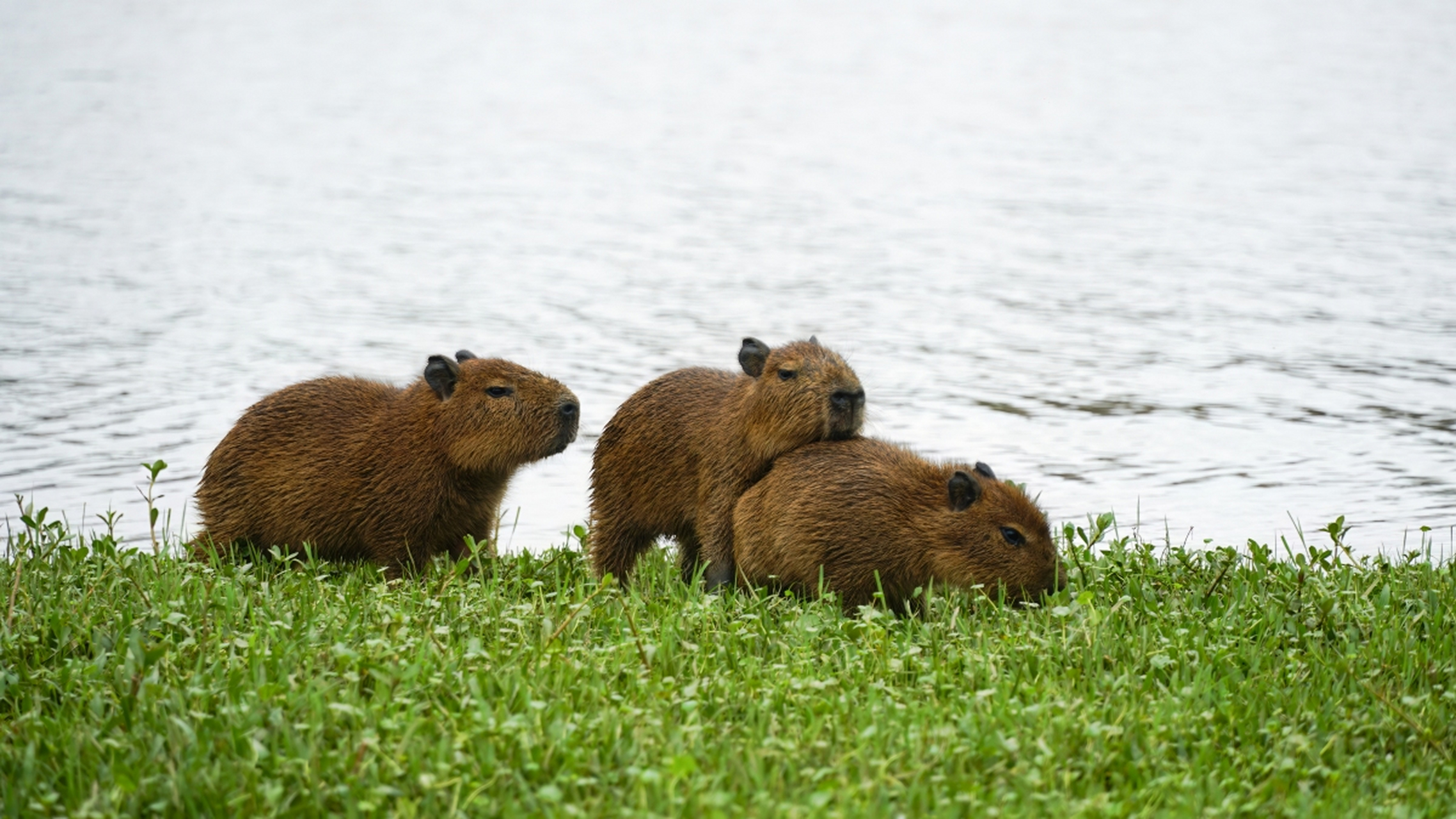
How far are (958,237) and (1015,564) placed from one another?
10024 millimetres

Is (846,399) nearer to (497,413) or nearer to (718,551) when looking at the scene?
(718,551)

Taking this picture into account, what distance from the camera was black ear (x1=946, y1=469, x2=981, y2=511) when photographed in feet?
18.8

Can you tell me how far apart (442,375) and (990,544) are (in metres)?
2.27

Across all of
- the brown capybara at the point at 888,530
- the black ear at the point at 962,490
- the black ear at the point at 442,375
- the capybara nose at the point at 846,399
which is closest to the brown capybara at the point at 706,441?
the capybara nose at the point at 846,399

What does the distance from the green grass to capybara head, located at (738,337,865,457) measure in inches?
25.8

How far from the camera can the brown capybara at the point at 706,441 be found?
592 cm

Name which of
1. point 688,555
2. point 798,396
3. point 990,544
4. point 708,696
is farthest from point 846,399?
point 708,696

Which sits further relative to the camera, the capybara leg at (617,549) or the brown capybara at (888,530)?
the capybara leg at (617,549)

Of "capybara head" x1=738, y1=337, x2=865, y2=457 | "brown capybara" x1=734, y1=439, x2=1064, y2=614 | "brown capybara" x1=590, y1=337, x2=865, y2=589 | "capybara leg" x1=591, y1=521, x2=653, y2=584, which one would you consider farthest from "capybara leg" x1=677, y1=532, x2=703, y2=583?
"capybara head" x1=738, y1=337, x2=865, y2=457

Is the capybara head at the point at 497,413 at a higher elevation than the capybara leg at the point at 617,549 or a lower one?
higher

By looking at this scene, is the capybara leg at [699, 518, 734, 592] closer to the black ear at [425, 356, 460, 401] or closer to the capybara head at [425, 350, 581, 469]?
the capybara head at [425, 350, 581, 469]

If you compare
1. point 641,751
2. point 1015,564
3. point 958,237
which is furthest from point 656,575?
point 958,237

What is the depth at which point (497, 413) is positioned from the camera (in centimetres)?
618

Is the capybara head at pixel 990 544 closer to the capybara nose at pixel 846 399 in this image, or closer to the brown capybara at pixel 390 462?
the capybara nose at pixel 846 399
